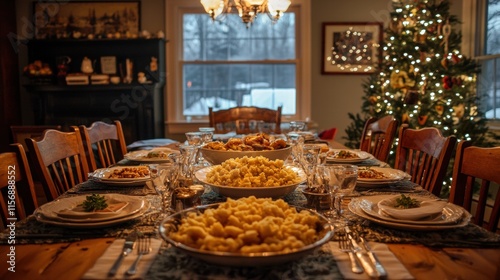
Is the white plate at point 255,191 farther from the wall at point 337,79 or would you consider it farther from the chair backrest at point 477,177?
the wall at point 337,79

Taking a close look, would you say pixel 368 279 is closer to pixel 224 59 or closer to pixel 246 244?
pixel 246 244

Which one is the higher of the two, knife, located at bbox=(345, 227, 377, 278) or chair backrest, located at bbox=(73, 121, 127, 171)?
chair backrest, located at bbox=(73, 121, 127, 171)

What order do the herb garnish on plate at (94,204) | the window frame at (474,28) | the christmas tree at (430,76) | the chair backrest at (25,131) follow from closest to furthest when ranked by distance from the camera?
the herb garnish on plate at (94,204), the christmas tree at (430,76), the window frame at (474,28), the chair backrest at (25,131)

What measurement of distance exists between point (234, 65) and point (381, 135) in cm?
311

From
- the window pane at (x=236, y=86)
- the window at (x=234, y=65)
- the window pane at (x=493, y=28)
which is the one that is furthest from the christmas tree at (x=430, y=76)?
the window pane at (x=236, y=86)

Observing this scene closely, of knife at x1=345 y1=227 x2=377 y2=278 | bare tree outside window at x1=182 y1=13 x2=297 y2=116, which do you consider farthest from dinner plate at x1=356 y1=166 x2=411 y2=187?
bare tree outside window at x1=182 y1=13 x2=297 y2=116

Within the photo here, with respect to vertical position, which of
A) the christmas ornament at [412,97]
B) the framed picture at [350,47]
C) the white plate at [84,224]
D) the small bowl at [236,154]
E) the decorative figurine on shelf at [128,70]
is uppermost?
the framed picture at [350,47]

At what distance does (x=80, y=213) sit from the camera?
1100 millimetres

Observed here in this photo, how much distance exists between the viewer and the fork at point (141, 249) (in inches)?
32.2

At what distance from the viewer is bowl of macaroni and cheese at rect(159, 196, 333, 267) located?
762 millimetres

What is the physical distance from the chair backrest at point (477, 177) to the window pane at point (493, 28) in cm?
305

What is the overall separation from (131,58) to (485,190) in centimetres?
459

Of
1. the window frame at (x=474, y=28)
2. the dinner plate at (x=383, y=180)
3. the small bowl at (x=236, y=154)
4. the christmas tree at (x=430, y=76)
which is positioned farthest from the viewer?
the window frame at (x=474, y=28)

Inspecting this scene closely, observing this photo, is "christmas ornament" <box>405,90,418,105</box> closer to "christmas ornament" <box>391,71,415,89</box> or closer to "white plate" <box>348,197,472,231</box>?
"christmas ornament" <box>391,71,415,89</box>
